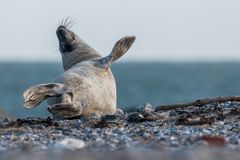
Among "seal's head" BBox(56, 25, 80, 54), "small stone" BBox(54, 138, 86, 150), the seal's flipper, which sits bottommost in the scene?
"small stone" BBox(54, 138, 86, 150)

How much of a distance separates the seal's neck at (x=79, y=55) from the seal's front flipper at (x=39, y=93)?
77.4 inches

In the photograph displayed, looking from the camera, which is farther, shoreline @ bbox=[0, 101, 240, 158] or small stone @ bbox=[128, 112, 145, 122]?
small stone @ bbox=[128, 112, 145, 122]

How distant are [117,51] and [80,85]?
1.23m

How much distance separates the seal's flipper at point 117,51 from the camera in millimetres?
12547

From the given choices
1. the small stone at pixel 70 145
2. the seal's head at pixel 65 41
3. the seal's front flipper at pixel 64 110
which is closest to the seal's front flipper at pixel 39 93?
the seal's front flipper at pixel 64 110

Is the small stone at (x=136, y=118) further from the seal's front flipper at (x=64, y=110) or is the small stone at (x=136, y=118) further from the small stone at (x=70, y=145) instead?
the small stone at (x=70, y=145)

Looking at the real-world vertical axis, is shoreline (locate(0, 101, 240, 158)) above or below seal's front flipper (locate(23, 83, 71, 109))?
below

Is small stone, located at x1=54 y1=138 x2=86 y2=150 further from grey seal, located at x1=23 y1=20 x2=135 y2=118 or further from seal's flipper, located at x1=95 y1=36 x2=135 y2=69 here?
seal's flipper, located at x1=95 y1=36 x2=135 y2=69

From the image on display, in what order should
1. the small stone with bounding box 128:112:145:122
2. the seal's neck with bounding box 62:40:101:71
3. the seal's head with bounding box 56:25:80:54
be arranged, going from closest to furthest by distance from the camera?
the small stone with bounding box 128:112:145:122 < the seal's neck with bounding box 62:40:101:71 < the seal's head with bounding box 56:25:80:54

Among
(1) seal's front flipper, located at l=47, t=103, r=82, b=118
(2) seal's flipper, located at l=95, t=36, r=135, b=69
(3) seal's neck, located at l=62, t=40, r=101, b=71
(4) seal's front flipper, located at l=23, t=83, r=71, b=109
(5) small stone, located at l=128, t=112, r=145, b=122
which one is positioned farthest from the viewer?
(3) seal's neck, located at l=62, t=40, r=101, b=71

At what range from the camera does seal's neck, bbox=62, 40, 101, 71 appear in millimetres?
13234

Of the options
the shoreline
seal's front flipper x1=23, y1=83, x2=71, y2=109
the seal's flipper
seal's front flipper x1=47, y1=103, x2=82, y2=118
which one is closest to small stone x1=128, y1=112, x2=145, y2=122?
the shoreline

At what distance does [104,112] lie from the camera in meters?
11.8

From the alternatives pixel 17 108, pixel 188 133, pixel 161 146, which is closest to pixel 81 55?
pixel 188 133
